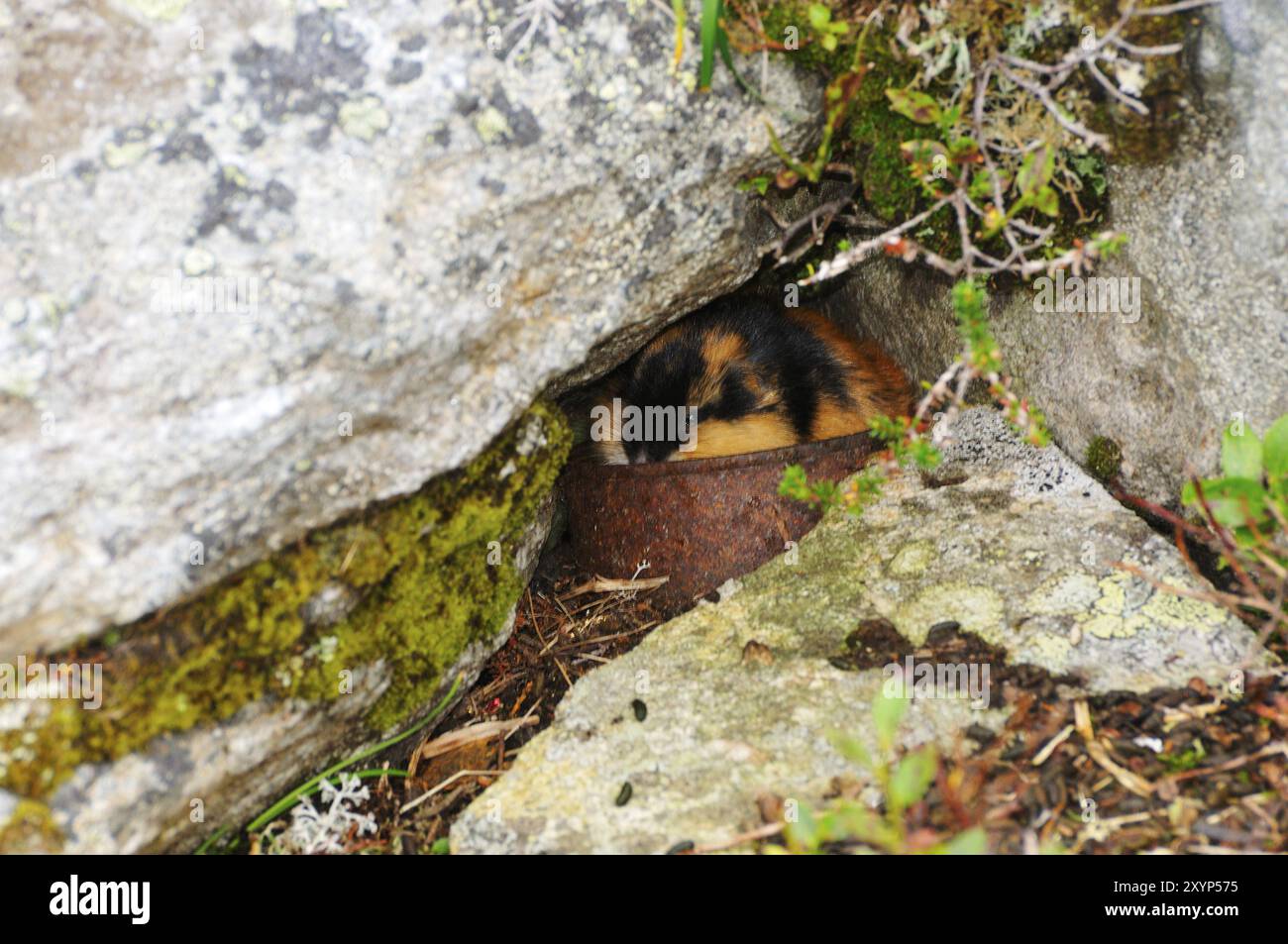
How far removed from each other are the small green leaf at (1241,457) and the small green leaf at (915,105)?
1.31 metres

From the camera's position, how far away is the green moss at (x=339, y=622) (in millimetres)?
2756

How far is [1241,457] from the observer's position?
9.85 feet

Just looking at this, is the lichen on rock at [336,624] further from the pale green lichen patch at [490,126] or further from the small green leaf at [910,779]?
the small green leaf at [910,779]

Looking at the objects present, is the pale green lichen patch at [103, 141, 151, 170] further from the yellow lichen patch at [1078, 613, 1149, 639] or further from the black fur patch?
the yellow lichen patch at [1078, 613, 1149, 639]

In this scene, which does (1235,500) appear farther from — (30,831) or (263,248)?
(30,831)

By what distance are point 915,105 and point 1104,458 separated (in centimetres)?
144

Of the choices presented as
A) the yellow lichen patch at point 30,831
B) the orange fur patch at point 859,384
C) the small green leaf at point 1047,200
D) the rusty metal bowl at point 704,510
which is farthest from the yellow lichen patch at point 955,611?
the yellow lichen patch at point 30,831

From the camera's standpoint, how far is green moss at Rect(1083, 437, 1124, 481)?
3.70 meters

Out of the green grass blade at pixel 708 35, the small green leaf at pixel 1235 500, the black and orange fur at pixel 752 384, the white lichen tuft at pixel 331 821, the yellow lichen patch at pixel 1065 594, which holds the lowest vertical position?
the white lichen tuft at pixel 331 821

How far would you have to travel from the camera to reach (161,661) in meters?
2.81

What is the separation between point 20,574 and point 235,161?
3.90 feet

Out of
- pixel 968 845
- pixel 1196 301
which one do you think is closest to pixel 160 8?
pixel 968 845

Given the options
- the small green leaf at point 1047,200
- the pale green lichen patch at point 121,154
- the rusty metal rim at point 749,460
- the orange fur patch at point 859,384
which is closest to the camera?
the pale green lichen patch at point 121,154

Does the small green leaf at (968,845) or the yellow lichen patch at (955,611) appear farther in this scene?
the yellow lichen patch at (955,611)
